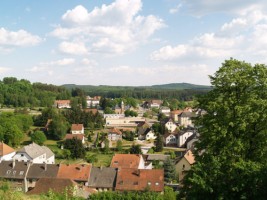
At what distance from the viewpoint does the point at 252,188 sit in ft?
40.8

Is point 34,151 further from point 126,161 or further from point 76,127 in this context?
point 76,127

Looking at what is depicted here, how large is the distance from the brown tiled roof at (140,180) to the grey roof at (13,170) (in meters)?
11.9

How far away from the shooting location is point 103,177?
38.2 metres

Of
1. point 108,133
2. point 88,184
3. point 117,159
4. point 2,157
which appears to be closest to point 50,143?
point 108,133

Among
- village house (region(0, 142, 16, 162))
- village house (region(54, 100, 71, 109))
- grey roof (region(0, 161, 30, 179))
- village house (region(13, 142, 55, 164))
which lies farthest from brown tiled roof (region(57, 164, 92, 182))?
village house (region(54, 100, 71, 109))

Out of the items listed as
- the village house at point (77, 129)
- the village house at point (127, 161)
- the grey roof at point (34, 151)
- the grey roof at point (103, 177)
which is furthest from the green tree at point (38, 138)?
the grey roof at point (103, 177)

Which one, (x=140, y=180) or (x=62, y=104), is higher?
(x=62, y=104)

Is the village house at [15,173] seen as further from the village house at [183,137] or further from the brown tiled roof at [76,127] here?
the village house at [183,137]

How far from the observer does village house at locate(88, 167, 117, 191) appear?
3722 cm

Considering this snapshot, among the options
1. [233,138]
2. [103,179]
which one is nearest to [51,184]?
[103,179]

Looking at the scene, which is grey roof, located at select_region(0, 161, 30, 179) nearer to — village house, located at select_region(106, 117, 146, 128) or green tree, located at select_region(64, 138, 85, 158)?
green tree, located at select_region(64, 138, 85, 158)

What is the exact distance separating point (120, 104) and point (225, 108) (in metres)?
119

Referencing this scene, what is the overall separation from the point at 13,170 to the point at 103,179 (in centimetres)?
1133

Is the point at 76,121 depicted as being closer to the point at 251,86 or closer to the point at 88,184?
the point at 88,184
